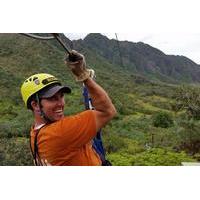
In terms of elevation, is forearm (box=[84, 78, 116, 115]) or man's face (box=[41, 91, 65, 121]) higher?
forearm (box=[84, 78, 116, 115])

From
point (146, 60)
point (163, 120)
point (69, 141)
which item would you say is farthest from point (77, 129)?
point (163, 120)

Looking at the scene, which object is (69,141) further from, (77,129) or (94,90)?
(94,90)

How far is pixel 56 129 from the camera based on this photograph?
161 centimetres

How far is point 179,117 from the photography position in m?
4.13

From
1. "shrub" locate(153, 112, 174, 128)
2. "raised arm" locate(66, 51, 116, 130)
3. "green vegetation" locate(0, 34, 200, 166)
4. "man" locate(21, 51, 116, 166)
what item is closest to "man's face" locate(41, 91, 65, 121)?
"man" locate(21, 51, 116, 166)

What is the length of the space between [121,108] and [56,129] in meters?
2.32

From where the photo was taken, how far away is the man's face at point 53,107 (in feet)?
5.40

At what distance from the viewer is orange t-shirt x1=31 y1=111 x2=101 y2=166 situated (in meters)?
1.58

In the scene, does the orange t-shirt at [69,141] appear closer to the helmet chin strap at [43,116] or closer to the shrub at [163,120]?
the helmet chin strap at [43,116]

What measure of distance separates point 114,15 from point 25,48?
1125 millimetres

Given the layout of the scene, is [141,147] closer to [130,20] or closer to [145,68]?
[145,68]

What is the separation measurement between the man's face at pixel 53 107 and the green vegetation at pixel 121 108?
1858mm

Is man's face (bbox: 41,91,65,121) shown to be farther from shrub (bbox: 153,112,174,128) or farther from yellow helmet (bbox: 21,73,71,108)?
shrub (bbox: 153,112,174,128)

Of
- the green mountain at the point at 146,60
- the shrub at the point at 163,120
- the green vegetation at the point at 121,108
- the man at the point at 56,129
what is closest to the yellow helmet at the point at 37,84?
the man at the point at 56,129
